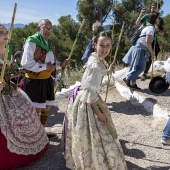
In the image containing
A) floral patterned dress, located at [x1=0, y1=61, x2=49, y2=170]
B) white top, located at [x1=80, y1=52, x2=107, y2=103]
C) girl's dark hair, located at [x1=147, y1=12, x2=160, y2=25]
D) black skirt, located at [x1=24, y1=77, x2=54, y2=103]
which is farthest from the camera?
girl's dark hair, located at [x1=147, y1=12, x2=160, y2=25]

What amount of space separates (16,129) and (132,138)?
186 cm

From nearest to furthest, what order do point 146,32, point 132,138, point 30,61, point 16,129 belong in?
point 16,129
point 30,61
point 132,138
point 146,32

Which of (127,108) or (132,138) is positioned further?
(127,108)

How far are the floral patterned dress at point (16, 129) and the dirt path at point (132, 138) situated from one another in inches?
9.3

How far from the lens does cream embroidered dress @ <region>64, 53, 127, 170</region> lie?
2.76 meters

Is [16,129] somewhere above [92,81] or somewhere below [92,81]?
below

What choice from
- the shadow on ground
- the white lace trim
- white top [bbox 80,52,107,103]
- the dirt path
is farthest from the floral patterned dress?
the shadow on ground

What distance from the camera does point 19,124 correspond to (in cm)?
305

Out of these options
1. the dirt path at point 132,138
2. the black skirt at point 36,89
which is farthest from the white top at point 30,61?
the dirt path at point 132,138

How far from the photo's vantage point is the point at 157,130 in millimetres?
4449

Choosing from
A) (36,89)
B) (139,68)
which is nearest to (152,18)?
(139,68)

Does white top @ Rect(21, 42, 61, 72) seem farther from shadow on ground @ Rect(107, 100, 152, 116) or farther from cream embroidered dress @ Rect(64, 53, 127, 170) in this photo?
shadow on ground @ Rect(107, 100, 152, 116)

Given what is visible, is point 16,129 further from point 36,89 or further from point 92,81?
point 92,81

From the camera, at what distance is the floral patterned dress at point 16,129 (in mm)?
2955
